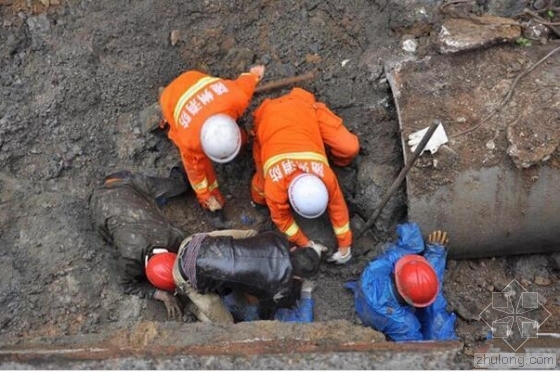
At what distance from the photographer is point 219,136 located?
430cm

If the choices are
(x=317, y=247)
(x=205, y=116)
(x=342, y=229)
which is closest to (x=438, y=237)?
(x=342, y=229)

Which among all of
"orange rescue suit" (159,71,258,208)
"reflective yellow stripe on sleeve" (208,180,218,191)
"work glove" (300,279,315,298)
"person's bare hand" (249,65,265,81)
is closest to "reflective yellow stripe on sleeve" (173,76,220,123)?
"orange rescue suit" (159,71,258,208)

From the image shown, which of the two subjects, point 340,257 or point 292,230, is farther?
point 340,257

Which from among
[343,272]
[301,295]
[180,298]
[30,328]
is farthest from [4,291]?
[343,272]

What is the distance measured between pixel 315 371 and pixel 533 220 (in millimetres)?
2194

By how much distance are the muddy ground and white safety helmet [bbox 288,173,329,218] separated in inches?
30.3

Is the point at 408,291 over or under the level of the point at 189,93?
under

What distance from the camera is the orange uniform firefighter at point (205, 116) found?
4.33m

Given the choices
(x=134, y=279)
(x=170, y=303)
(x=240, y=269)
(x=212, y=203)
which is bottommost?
(x=170, y=303)

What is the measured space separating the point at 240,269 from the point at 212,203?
92 cm

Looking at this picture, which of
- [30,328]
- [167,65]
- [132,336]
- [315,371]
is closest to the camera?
[315,371]

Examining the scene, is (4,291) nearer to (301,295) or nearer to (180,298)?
(180,298)

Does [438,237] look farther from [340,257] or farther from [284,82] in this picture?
[284,82]

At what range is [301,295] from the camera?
4.77 meters
